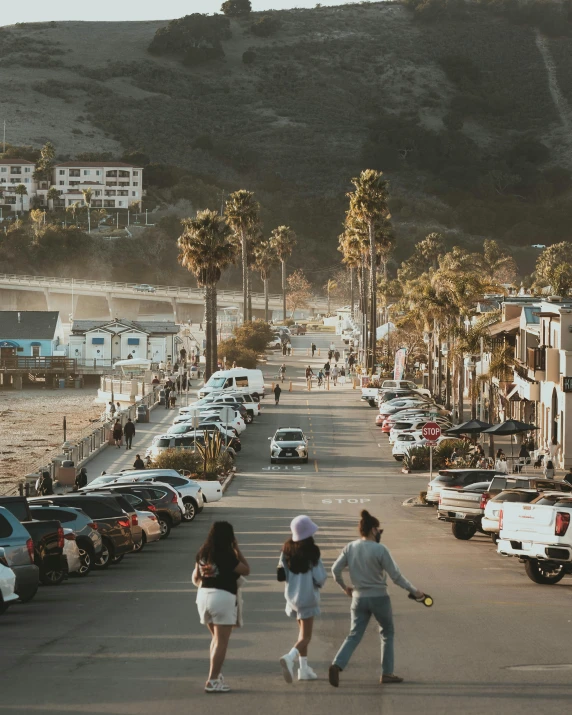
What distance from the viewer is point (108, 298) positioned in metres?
170

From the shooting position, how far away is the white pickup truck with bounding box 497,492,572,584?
19.9 m

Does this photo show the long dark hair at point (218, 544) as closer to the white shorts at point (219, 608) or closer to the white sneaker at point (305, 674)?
the white shorts at point (219, 608)

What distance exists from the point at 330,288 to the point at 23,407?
106 meters

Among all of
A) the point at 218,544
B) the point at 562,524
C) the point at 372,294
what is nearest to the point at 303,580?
the point at 218,544

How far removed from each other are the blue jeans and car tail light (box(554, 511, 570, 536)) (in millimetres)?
8398

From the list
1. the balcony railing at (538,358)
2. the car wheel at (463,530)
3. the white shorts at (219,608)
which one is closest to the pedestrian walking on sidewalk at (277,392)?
the balcony railing at (538,358)

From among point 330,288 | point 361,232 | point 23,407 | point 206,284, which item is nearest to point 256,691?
point 206,284

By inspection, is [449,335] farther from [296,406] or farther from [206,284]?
[206,284]

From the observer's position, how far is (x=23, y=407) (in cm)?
8825

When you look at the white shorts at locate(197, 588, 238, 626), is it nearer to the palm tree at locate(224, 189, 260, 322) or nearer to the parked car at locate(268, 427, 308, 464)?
the parked car at locate(268, 427, 308, 464)

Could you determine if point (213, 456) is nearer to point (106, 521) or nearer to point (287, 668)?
point (106, 521)

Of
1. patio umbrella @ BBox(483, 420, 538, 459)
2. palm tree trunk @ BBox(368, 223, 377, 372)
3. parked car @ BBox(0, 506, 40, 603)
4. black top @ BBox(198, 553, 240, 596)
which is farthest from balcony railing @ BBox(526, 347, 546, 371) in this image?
black top @ BBox(198, 553, 240, 596)

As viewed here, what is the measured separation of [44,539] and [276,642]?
6838mm

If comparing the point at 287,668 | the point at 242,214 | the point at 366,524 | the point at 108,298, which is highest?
the point at 242,214
